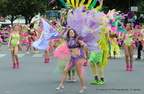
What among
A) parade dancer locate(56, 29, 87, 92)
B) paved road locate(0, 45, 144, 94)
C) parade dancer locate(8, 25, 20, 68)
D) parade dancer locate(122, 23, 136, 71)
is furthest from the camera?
parade dancer locate(8, 25, 20, 68)

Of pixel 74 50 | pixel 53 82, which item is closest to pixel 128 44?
pixel 53 82

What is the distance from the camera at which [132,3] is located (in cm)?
3606

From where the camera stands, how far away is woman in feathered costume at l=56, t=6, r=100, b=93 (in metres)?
8.59

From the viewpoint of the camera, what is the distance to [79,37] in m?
8.79

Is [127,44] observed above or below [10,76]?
above

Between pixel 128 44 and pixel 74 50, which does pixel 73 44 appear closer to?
pixel 74 50

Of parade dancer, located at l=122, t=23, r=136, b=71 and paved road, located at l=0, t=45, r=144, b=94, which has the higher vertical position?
parade dancer, located at l=122, t=23, r=136, b=71

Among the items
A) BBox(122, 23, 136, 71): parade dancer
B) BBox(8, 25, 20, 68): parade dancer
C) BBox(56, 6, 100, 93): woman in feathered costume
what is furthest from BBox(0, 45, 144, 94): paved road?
BBox(8, 25, 20, 68): parade dancer

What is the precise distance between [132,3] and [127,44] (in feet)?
78.5

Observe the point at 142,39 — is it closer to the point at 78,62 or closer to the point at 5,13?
the point at 78,62

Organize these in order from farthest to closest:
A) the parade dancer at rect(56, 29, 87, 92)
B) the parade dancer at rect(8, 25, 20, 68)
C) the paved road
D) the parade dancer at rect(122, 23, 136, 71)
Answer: the parade dancer at rect(8, 25, 20, 68), the parade dancer at rect(122, 23, 136, 71), the paved road, the parade dancer at rect(56, 29, 87, 92)

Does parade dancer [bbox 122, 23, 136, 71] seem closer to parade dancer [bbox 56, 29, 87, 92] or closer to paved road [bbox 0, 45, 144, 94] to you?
paved road [bbox 0, 45, 144, 94]

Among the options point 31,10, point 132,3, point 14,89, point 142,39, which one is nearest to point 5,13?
point 31,10

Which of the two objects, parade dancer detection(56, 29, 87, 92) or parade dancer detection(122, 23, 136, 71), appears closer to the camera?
parade dancer detection(56, 29, 87, 92)
